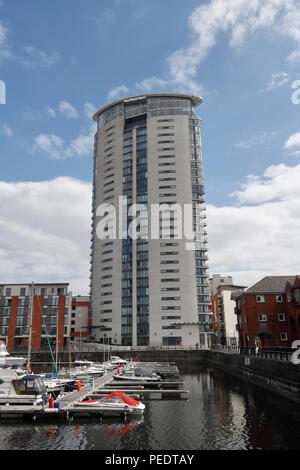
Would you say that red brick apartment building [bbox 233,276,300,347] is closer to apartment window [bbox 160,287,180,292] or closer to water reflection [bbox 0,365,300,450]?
water reflection [bbox 0,365,300,450]

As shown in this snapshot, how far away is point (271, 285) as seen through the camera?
69125 millimetres

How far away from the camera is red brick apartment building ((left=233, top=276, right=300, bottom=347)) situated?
209ft

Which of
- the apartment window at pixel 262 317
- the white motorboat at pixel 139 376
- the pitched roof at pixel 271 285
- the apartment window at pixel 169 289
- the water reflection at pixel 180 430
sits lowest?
the water reflection at pixel 180 430

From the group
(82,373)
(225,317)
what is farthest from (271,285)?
(225,317)

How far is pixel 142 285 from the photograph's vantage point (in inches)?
4528

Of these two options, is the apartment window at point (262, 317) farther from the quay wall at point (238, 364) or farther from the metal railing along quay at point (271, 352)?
the metal railing along quay at point (271, 352)

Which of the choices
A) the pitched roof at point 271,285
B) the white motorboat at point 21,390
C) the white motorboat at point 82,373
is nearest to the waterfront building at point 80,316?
the white motorboat at point 82,373

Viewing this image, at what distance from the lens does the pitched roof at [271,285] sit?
6757 centimetres

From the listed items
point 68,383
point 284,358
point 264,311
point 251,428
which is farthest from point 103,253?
point 251,428

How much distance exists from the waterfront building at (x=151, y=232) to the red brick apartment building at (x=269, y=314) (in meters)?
42.4

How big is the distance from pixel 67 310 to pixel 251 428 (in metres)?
91.5

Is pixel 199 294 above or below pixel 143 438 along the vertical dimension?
above

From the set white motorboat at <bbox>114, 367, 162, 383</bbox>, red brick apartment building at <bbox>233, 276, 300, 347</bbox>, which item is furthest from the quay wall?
white motorboat at <bbox>114, 367, 162, 383</bbox>
